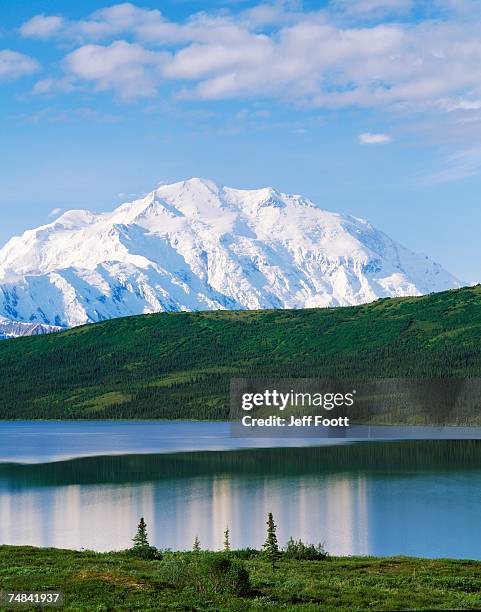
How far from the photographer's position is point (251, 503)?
4537 inches

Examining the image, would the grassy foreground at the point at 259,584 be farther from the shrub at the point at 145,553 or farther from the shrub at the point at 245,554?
the shrub at the point at 245,554

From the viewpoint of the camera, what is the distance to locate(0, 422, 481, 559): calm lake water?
87312mm

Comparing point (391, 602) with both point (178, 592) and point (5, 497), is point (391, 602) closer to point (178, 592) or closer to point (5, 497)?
point (178, 592)

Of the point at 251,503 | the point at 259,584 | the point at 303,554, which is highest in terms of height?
the point at 259,584

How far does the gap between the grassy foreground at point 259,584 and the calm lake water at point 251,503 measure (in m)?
22.4

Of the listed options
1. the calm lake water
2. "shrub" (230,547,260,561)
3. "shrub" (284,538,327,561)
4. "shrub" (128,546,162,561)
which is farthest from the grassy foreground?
the calm lake water

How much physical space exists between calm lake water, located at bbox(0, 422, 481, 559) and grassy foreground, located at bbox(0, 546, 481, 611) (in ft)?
73.5

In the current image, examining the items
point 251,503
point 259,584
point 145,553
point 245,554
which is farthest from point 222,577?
point 251,503

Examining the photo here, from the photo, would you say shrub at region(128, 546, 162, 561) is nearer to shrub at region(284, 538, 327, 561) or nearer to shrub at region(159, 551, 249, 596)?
shrub at region(284, 538, 327, 561)

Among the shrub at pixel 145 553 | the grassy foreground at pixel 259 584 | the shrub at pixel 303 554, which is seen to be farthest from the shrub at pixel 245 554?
the shrub at pixel 145 553

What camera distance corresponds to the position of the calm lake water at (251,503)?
3438 inches

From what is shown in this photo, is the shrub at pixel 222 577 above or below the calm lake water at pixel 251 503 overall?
above

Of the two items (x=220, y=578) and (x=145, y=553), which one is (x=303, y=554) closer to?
(x=145, y=553)

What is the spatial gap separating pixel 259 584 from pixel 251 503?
6921 centimetres
